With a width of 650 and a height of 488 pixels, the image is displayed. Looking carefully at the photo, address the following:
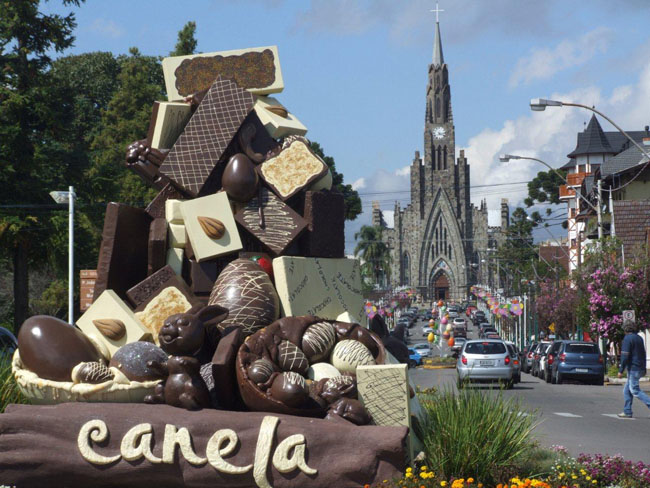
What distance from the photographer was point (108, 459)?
9.04 metres

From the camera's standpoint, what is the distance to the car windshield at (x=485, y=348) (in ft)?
97.7

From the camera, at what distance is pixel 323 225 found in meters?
11.9

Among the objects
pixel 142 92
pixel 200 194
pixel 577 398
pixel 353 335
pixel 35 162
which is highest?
pixel 142 92

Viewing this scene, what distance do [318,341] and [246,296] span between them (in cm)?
101

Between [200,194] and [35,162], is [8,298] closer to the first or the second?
[35,162]

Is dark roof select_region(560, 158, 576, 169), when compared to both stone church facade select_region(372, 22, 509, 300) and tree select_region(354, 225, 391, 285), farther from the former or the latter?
stone church facade select_region(372, 22, 509, 300)

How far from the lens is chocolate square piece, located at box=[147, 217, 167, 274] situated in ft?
38.1

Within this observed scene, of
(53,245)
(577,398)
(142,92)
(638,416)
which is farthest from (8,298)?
(638,416)

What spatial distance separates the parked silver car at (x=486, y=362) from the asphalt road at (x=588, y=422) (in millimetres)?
778

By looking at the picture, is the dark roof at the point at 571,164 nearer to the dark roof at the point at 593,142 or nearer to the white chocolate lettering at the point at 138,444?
the dark roof at the point at 593,142

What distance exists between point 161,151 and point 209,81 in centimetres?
128

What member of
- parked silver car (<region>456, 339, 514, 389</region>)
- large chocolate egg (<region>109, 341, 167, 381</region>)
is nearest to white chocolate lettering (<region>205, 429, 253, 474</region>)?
large chocolate egg (<region>109, 341, 167, 381</region>)

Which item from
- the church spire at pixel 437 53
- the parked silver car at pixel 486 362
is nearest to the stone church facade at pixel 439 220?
the church spire at pixel 437 53

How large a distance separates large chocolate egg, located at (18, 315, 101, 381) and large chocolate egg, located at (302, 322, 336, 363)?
6.77 feet
